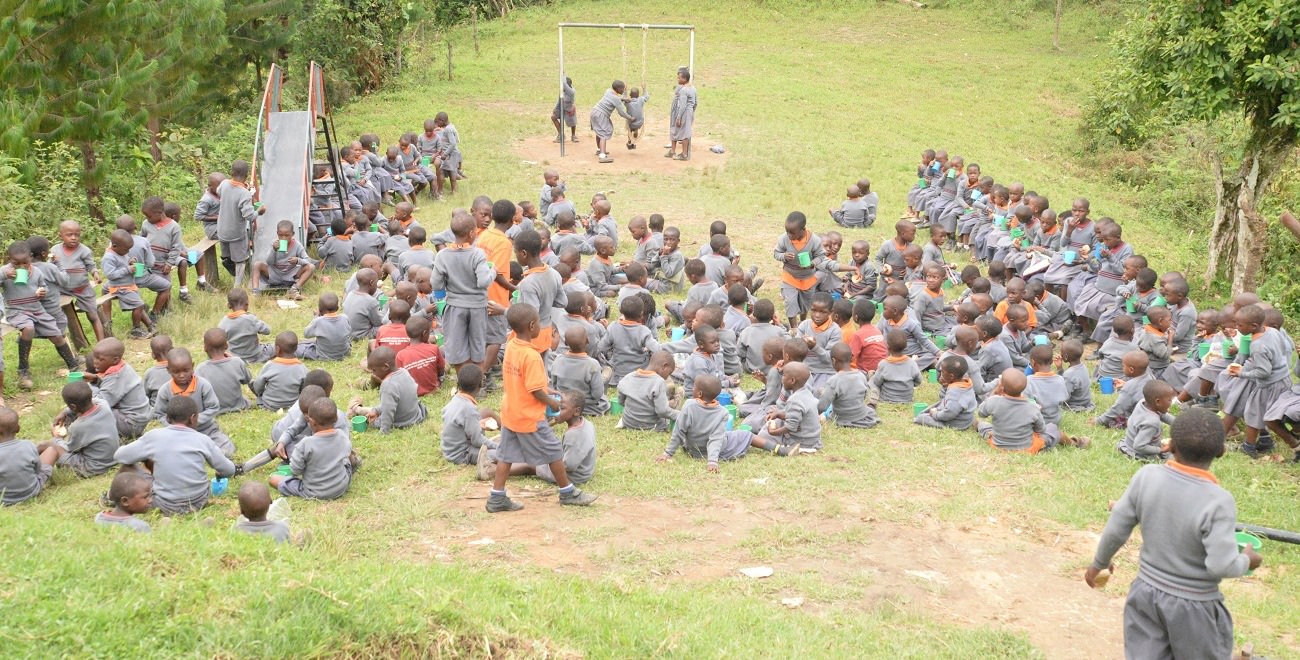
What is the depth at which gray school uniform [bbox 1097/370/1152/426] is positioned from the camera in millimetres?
9123

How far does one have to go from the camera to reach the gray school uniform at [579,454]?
7879 millimetres

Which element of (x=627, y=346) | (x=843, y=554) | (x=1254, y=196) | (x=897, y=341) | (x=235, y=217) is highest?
(x=1254, y=196)

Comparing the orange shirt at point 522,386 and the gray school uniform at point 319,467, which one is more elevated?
the orange shirt at point 522,386

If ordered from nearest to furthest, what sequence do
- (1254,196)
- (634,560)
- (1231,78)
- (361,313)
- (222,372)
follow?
1. (634,560)
2. (222,372)
3. (361,313)
4. (1231,78)
5. (1254,196)

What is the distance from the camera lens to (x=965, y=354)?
984cm

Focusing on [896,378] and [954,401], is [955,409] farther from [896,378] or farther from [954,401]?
[896,378]

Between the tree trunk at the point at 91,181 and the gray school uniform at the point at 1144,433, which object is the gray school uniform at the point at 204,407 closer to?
the gray school uniform at the point at 1144,433

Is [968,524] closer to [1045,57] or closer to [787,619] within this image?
[787,619]

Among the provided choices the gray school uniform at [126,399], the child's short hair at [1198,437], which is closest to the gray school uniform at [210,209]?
the gray school uniform at [126,399]

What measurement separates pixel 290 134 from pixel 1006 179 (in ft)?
39.9

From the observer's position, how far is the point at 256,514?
646 cm

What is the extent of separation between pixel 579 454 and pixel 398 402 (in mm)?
1875

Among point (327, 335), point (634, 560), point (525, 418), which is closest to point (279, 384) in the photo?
point (327, 335)

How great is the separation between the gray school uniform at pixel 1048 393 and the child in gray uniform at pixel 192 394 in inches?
252
